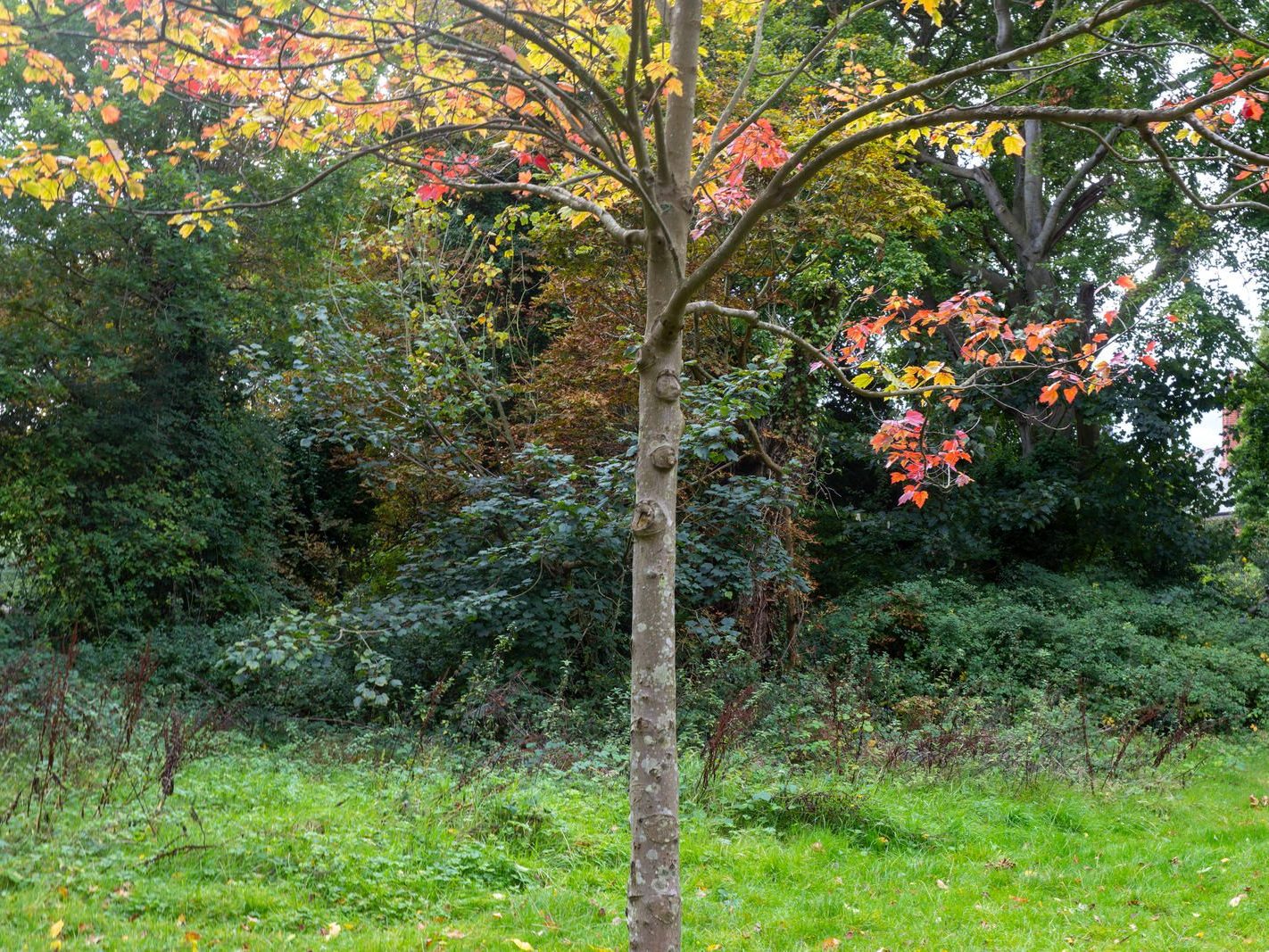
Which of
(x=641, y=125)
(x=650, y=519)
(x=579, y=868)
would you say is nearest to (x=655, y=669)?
(x=650, y=519)

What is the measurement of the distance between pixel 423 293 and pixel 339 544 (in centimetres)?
526

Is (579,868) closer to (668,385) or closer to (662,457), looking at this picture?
(662,457)

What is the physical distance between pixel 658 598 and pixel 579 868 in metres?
2.30

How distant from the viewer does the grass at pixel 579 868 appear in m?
4.41

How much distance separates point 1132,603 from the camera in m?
13.4

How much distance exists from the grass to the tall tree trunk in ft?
3.49

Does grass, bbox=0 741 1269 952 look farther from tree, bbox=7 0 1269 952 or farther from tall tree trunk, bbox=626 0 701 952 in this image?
tree, bbox=7 0 1269 952

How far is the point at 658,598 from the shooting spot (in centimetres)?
368

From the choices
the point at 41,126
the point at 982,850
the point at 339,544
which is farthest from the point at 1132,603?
the point at 41,126

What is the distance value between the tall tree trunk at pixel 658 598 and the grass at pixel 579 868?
1063mm

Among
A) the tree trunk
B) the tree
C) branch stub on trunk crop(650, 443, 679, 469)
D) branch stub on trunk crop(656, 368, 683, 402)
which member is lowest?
the tree trunk

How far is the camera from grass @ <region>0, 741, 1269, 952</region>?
441 centimetres

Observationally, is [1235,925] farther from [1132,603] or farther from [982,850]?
[1132,603]

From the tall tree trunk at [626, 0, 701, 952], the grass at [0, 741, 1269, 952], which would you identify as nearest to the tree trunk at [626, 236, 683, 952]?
the tall tree trunk at [626, 0, 701, 952]
